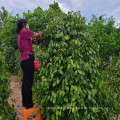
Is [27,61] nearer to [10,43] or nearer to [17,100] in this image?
[17,100]

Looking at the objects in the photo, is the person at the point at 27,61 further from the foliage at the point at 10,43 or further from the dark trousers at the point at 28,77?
the foliage at the point at 10,43

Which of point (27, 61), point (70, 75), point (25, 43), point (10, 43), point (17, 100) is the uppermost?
point (10, 43)

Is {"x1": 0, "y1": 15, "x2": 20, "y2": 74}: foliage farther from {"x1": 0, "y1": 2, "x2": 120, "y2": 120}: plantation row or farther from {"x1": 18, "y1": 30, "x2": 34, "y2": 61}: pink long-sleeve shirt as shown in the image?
{"x1": 0, "y1": 2, "x2": 120, "y2": 120}: plantation row

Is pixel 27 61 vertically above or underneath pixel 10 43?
underneath

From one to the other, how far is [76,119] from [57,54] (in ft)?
3.68

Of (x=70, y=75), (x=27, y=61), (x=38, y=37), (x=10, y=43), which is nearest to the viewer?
(x=70, y=75)

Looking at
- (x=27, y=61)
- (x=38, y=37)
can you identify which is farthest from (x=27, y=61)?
(x=38, y=37)

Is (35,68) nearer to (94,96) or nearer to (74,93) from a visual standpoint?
(74,93)

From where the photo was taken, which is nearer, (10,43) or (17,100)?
(17,100)

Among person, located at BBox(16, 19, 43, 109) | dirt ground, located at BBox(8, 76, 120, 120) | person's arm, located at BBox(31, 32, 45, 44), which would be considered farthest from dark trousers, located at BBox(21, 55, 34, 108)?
dirt ground, located at BBox(8, 76, 120, 120)

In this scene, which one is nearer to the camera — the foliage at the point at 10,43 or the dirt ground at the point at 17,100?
the dirt ground at the point at 17,100

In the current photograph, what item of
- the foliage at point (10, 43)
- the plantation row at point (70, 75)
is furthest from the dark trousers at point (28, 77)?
the foliage at point (10, 43)

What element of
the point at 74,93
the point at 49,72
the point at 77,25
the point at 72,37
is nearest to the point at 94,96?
the point at 74,93

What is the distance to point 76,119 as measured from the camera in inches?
106
